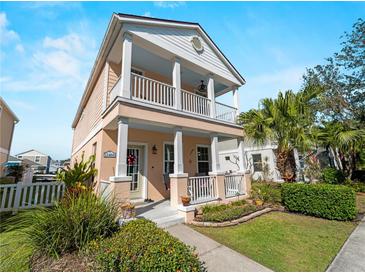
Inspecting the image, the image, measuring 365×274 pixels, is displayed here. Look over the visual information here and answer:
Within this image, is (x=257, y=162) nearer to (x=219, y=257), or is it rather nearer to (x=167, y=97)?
(x=167, y=97)

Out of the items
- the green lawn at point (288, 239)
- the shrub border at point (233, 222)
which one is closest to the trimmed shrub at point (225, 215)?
the shrub border at point (233, 222)

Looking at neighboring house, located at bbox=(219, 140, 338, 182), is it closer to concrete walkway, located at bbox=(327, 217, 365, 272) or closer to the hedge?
the hedge

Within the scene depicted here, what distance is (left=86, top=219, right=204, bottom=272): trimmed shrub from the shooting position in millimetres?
2531

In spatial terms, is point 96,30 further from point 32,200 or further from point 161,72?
point 32,200

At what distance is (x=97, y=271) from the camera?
2846 millimetres

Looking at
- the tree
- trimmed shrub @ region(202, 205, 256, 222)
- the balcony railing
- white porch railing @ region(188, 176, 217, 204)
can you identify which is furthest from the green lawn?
the tree

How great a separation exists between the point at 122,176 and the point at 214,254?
3279mm

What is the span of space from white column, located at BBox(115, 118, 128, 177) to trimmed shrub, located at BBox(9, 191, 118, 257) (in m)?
1.49

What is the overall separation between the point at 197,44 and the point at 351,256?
9.57 metres

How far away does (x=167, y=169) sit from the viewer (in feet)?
31.2

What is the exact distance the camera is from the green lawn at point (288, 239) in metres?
3.70

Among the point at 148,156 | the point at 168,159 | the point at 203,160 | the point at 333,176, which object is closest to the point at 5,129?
the point at 148,156

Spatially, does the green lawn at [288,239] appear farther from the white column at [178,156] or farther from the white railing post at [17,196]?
the white railing post at [17,196]

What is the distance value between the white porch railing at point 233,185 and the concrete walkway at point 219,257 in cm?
419
